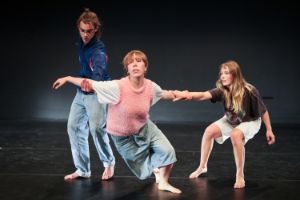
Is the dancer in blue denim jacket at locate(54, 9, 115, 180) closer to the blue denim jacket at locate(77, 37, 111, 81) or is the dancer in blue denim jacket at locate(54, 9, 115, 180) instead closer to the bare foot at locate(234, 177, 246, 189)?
the blue denim jacket at locate(77, 37, 111, 81)

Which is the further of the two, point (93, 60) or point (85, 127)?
point (85, 127)

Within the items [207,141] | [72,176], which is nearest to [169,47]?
[207,141]

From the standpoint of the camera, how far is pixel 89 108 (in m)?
2.86

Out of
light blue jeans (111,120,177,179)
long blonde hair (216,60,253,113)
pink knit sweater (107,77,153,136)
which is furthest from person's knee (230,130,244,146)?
pink knit sweater (107,77,153,136)

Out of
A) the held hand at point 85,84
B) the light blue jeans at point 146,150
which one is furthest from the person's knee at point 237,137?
the held hand at point 85,84

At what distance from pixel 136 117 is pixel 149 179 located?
0.54 m

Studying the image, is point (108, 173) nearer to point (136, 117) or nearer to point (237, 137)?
point (136, 117)

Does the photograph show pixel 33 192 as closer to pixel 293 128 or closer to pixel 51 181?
pixel 51 181

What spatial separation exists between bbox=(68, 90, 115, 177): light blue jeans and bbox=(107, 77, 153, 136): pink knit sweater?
0.21 m

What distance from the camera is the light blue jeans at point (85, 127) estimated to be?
286 centimetres

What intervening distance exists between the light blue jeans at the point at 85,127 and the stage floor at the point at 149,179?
0.44 feet

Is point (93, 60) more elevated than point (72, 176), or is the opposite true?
point (93, 60)

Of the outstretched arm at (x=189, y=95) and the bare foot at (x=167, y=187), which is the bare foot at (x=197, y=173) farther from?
the outstretched arm at (x=189, y=95)

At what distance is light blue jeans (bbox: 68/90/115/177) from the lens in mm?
2863
